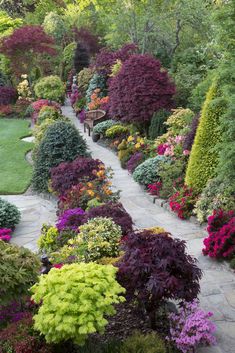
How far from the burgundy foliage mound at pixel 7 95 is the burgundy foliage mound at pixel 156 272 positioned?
21557 millimetres

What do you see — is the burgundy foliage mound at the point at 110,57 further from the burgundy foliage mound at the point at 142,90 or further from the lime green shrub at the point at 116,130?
the lime green shrub at the point at 116,130

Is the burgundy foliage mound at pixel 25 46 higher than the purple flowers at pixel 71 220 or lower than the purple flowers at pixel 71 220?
higher

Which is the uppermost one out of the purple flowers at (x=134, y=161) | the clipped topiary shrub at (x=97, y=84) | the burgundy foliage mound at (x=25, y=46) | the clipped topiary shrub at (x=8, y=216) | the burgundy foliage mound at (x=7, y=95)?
the burgundy foliage mound at (x=25, y=46)

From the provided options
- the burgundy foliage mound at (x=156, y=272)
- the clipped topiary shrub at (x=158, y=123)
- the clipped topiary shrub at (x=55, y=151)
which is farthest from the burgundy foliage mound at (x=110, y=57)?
the burgundy foliage mound at (x=156, y=272)

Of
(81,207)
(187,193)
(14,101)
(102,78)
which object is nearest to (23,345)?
(81,207)

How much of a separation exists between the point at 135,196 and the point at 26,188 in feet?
10.7

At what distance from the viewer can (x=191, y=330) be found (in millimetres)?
5223

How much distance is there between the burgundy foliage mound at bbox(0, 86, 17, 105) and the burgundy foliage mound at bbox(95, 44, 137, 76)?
7.06 m

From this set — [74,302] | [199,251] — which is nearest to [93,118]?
[199,251]

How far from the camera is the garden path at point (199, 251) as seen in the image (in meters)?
5.66

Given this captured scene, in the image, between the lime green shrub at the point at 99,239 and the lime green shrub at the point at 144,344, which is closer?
the lime green shrub at the point at 144,344

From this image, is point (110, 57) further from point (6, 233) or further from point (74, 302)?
point (74, 302)

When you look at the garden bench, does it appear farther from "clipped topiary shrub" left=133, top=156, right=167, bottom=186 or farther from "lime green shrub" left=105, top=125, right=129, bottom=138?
"clipped topiary shrub" left=133, top=156, right=167, bottom=186

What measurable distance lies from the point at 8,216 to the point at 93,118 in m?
9.50
